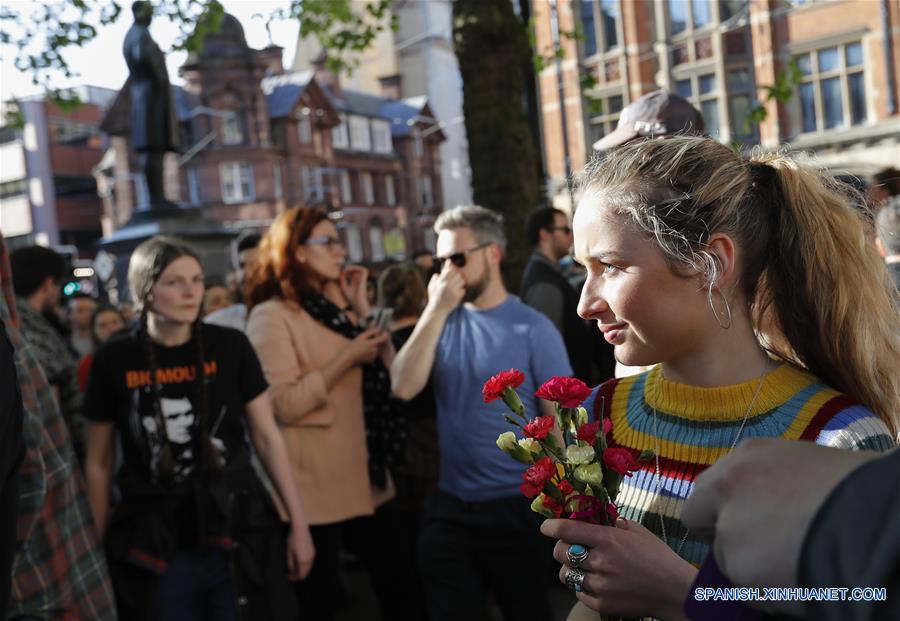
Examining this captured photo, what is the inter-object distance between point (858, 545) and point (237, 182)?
46977 millimetres

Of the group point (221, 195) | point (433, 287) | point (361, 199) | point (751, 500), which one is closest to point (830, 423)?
point (751, 500)

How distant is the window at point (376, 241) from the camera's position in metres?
51.7

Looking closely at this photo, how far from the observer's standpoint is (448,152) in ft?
198

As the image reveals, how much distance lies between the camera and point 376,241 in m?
52.8

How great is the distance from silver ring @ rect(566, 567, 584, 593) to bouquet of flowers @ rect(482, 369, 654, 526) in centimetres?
10

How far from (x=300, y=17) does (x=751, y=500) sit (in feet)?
39.4

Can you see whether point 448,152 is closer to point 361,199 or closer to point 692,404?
point 361,199

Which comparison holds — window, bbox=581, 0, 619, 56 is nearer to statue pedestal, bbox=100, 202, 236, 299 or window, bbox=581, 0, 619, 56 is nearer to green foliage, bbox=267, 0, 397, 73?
green foliage, bbox=267, 0, 397, 73

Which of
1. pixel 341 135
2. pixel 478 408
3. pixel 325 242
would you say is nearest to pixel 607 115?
pixel 341 135

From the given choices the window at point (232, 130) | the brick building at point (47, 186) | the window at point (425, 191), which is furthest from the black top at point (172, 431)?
the brick building at point (47, 186)

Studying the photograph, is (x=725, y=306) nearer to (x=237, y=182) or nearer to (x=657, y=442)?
(x=657, y=442)

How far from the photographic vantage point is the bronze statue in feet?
32.4

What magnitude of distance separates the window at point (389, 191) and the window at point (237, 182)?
1001 centimetres

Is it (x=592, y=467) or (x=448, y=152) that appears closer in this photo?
(x=592, y=467)
